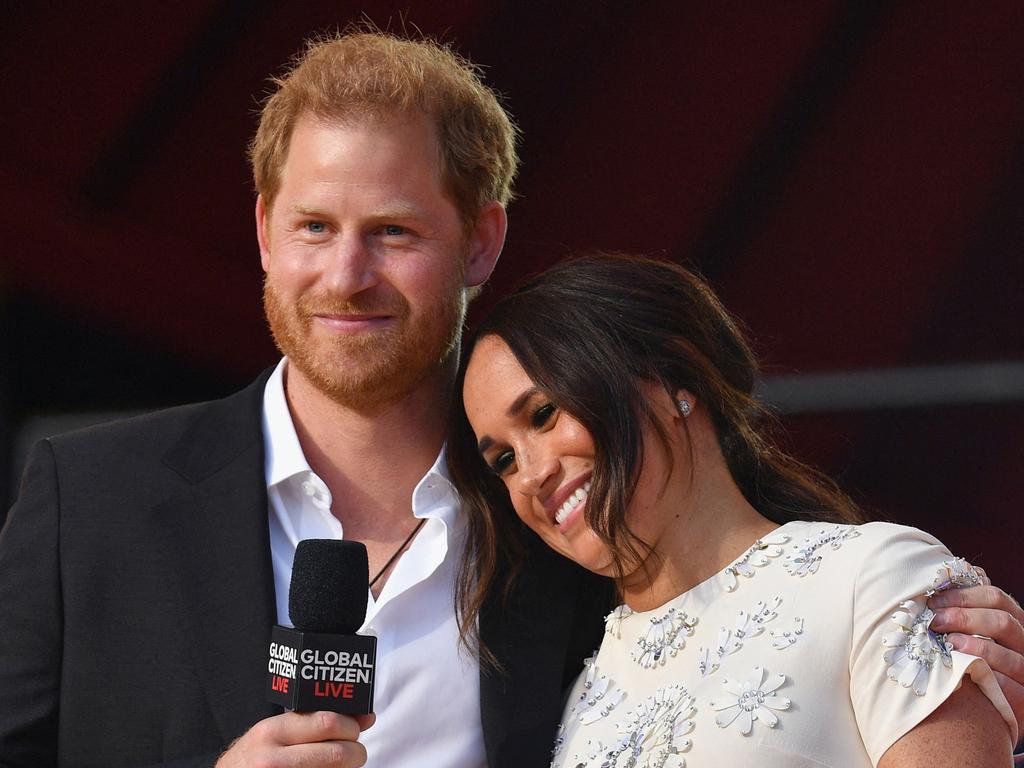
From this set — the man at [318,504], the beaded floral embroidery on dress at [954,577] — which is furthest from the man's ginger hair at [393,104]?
the beaded floral embroidery on dress at [954,577]

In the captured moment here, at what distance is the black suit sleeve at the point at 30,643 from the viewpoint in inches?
83.7

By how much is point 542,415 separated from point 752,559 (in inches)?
16.8

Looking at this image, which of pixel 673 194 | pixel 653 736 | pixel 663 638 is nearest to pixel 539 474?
pixel 663 638

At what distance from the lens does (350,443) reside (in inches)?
99.0

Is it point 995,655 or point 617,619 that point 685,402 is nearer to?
point 617,619

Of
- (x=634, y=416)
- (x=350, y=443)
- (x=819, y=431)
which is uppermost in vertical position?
(x=634, y=416)

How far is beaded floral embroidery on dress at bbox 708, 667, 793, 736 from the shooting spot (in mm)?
1830

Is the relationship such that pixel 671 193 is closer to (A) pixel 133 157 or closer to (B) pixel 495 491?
(A) pixel 133 157

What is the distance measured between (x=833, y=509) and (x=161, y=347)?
2.53 metres

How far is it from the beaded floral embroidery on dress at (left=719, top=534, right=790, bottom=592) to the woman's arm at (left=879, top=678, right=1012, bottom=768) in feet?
1.26

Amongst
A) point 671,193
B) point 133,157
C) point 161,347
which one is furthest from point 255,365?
point 671,193

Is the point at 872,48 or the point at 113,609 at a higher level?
the point at 872,48

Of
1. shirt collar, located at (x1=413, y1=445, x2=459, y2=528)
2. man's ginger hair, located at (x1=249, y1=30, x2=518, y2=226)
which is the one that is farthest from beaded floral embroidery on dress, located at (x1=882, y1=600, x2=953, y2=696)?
man's ginger hair, located at (x1=249, y1=30, x2=518, y2=226)

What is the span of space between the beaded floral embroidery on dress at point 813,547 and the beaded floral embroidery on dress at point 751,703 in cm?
19
